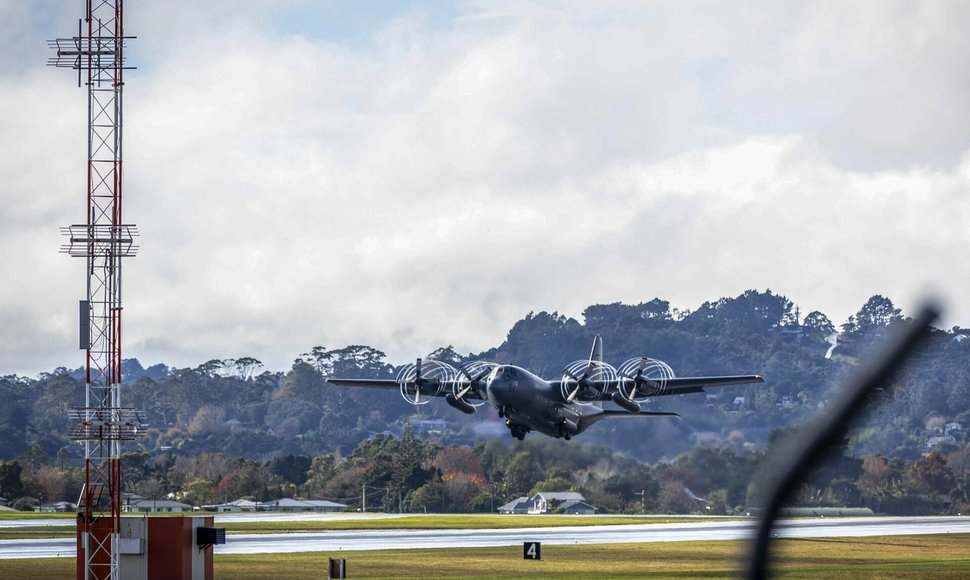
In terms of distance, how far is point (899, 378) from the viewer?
332 cm

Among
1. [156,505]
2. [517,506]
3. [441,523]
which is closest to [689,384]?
[441,523]

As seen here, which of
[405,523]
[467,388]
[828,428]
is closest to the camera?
[828,428]

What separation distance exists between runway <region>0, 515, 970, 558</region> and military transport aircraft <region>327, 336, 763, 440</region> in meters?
13.0

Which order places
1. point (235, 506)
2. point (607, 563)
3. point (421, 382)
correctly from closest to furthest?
point (607, 563)
point (421, 382)
point (235, 506)

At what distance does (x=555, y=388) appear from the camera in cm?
6925

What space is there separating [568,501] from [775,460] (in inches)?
5423

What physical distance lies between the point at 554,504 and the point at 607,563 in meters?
66.6

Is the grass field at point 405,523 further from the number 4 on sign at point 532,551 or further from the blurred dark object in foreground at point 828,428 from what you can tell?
the blurred dark object in foreground at point 828,428

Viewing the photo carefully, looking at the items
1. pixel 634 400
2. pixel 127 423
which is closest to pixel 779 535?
pixel 127 423

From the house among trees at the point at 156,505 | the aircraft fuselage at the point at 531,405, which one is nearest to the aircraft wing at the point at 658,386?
the aircraft fuselage at the point at 531,405

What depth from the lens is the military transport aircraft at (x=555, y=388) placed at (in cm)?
6588

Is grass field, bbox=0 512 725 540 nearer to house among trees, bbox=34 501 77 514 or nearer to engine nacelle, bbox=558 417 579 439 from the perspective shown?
house among trees, bbox=34 501 77 514

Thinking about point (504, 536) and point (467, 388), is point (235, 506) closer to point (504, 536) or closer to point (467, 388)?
point (504, 536)

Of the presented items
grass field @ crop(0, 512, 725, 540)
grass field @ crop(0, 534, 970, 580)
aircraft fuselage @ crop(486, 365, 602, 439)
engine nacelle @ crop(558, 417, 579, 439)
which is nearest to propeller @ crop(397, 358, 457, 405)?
aircraft fuselage @ crop(486, 365, 602, 439)
